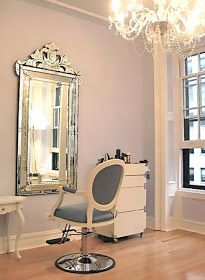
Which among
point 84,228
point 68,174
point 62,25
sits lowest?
point 84,228

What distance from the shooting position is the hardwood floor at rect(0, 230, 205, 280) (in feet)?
9.18

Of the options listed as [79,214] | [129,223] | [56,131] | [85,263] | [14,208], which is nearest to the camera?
[79,214]

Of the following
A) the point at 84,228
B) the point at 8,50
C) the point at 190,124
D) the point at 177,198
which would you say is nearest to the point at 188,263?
the point at 84,228

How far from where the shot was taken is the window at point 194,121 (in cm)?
446

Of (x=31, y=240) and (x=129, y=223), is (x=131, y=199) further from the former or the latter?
(x=31, y=240)

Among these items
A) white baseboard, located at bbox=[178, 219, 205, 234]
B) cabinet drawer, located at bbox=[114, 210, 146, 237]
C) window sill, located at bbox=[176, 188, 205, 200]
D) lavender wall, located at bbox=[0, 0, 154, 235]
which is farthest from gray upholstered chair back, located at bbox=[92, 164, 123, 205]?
white baseboard, located at bbox=[178, 219, 205, 234]

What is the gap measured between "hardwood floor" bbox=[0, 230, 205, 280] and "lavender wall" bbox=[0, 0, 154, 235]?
45 cm

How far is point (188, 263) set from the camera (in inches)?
123

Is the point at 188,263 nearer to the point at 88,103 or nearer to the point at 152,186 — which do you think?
the point at 152,186

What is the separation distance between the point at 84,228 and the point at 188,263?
3.36 ft

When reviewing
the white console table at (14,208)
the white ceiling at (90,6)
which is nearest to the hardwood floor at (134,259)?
the white console table at (14,208)

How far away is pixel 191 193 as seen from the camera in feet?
14.6

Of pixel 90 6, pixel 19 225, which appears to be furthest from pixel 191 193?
pixel 90 6

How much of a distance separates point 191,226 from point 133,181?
1.11 meters
